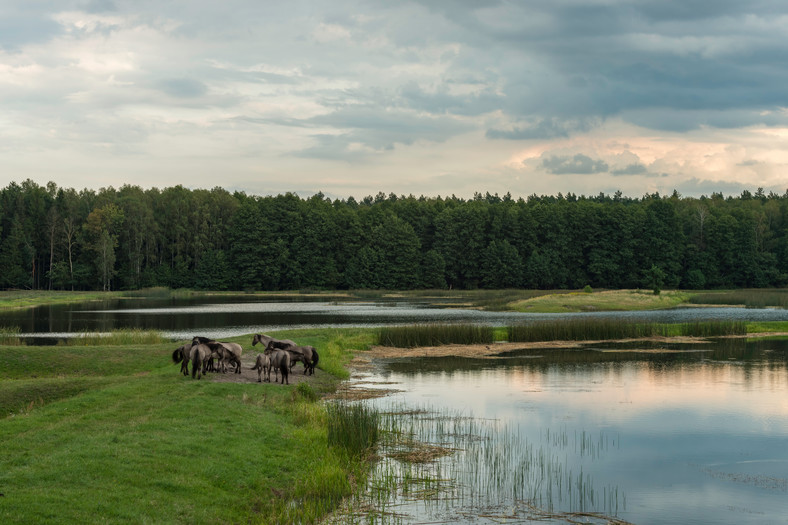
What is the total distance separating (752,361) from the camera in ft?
116

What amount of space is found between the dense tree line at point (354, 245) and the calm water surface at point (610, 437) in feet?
298

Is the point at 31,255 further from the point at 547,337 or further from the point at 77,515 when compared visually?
the point at 77,515

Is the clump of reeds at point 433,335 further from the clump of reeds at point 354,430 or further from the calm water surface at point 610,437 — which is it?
the clump of reeds at point 354,430

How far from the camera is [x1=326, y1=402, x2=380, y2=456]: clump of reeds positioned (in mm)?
17156

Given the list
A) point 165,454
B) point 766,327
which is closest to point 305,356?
point 165,454

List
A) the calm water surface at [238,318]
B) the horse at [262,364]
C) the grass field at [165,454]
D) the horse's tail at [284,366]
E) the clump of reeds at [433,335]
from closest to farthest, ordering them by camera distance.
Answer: the grass field at [165,454] → the horse's tail at [284,366] → the horse at [262,364] → the clump of reeds at [433,335] → the calm water surface at [238,318]

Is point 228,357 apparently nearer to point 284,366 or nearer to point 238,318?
point 284,366

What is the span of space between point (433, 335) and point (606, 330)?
12501mm

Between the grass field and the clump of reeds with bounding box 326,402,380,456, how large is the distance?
0.93ft

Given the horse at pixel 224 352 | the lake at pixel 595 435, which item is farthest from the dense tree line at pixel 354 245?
the horse at pixel 224 352

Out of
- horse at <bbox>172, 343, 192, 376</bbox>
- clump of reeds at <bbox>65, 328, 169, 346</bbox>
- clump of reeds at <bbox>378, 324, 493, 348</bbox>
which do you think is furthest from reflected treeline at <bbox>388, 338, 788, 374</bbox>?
clump of reeds at <bbox>65, 328, 169, 346</bbox>

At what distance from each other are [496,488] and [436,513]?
2.08 meters

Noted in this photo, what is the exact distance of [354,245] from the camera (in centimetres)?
13038

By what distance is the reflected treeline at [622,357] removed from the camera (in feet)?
112
